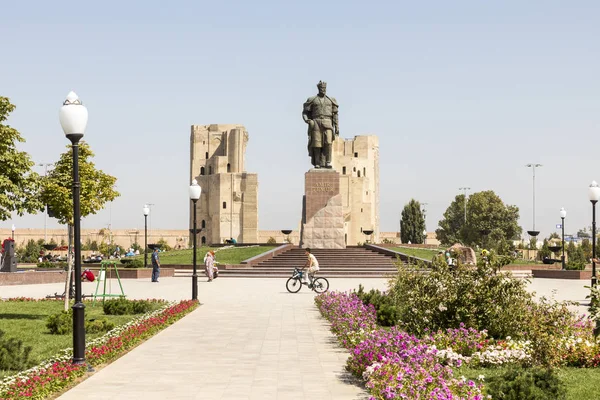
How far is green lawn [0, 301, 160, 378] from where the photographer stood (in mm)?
A: 11978

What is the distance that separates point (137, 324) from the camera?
1430cm

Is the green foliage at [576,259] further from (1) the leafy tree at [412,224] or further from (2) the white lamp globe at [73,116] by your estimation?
(1) the leafy tree at [412,224]

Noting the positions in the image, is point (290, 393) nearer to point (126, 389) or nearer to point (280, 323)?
point (126, 389)

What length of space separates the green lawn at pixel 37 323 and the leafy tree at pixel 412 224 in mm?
85939

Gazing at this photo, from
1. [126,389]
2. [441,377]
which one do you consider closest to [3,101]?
[126,389]

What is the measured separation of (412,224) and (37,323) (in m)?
91.3

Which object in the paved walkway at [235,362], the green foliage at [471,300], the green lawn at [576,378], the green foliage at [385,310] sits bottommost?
the paved walkway at [235,362]

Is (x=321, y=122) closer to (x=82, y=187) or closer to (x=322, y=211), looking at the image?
(x=322, y=211)

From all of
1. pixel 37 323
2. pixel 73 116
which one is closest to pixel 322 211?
pixel 37 323

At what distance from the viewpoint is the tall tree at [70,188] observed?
56.2 ft

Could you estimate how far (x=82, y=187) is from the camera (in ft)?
57.9

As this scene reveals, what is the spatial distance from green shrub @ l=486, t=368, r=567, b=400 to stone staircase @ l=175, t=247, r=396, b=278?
82.7 ft

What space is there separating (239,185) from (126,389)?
3782 inches

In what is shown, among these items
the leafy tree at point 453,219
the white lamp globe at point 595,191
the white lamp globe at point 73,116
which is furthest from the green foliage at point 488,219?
the white lamp globe at point 73,116
